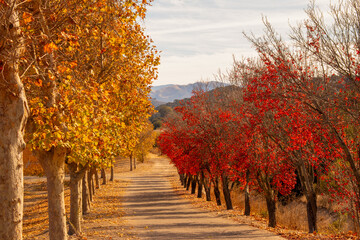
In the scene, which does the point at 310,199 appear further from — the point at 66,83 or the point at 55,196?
the point at 66,83

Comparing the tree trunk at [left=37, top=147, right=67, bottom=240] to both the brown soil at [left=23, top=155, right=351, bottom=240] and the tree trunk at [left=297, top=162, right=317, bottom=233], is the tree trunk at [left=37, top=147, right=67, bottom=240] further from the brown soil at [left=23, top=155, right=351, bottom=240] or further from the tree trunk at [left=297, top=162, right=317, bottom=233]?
the tree trunk at [left=297, top=162, right=317, bottom=233]

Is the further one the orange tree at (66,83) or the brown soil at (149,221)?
the brown soil at (149,221)

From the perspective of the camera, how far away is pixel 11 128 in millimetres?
6660

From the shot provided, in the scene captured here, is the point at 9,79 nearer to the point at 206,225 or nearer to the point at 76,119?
the point at 76,119

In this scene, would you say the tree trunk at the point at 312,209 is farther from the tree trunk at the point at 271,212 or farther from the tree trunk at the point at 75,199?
the tree trunk at the point at 75,199

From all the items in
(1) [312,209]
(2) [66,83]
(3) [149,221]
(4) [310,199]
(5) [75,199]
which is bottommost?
(3) [149,221]

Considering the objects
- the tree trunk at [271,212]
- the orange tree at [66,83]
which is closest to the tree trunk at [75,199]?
the orange tree at [66,83]

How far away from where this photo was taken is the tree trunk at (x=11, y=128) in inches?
252

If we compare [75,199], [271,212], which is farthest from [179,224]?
[75,199]

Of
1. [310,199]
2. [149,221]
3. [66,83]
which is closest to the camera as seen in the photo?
[66,83]

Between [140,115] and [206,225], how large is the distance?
6439mm

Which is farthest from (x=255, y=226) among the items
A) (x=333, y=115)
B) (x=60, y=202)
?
(x=60, y=202)

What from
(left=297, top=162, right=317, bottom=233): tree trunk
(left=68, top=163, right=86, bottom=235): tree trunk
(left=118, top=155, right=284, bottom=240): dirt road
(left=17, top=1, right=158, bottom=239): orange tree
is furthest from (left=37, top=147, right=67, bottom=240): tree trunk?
(left=297, top=162, right=317, bottom=233): tree trunk

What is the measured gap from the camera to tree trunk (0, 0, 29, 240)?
640cm
